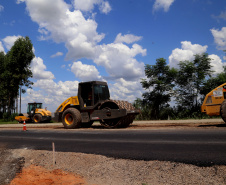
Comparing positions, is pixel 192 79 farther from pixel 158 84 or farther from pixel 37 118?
pixel 37 118

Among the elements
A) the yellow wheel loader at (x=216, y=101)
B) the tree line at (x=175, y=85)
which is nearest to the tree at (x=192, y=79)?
the tree line at (x=175, y=85)

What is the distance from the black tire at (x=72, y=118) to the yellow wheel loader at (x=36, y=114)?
10392mm

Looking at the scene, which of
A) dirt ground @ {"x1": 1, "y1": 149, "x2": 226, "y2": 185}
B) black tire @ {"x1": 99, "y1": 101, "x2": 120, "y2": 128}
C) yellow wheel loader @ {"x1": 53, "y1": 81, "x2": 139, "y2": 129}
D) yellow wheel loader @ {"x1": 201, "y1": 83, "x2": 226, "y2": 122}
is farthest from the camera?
black tire @ {"x1": 99, "y1": 101, "x2": 120, "y2": 128}

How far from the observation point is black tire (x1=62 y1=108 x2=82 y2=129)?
584 inches

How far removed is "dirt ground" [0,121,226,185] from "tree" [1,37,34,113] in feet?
104

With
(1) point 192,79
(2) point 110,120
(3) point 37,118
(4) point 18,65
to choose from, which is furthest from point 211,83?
(4) point 18,65

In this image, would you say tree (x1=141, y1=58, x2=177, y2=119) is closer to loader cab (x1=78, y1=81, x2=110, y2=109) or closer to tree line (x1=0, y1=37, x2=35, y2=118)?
loader cab (x1=78, y1=81, x2=110, y2=109)

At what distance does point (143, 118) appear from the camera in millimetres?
24516

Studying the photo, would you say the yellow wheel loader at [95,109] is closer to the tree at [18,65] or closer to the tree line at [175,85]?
the tree line at [175,85]

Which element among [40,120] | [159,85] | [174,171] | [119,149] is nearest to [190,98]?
[159,85]

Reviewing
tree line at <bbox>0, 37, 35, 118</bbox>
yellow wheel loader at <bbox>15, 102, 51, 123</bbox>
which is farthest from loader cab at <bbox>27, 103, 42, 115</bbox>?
tree line at <bbox>0, 37, 35, 118</bbox>

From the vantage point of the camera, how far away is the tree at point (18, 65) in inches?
1417

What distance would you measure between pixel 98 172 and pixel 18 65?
34.5 m

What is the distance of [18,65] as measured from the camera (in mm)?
36188
